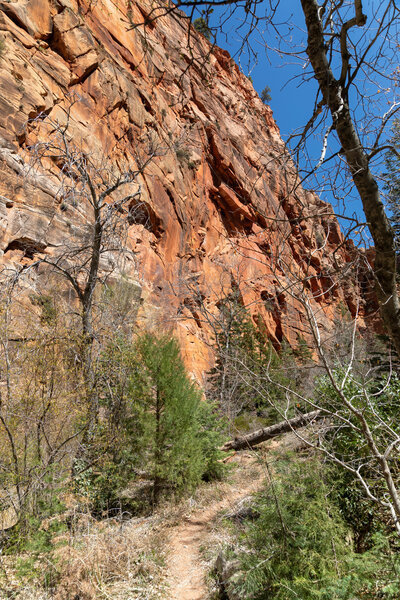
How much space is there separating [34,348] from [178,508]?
3.71m

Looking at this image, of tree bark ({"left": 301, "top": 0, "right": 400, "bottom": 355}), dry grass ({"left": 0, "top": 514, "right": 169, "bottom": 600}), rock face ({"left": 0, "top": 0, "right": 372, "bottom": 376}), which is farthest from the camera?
rock face ({"left": 0, "top": 0, "right": 372, "bottom": 376})

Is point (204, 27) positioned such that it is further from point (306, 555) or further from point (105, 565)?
point (105, 565)

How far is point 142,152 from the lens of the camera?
20.3 meters

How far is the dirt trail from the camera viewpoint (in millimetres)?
3803

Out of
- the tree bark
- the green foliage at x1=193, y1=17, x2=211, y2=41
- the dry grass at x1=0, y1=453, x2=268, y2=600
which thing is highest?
the green foliage at x1=193, y1=17, x2=211, y2=41

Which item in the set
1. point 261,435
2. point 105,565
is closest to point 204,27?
point 105,565

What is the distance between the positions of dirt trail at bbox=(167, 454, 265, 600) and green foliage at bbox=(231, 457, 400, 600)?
37.1 inches

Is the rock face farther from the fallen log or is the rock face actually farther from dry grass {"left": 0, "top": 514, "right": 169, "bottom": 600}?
dry grass {"left": 0, "top": 514, "right": 169, "bottom": 600}

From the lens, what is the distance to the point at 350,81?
2287 mm

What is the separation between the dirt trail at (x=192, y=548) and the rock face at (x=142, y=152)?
3.48m

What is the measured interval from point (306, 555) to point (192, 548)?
2.72m

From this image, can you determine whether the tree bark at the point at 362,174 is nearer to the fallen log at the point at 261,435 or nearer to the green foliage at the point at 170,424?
the green foliage at the point at 170,424

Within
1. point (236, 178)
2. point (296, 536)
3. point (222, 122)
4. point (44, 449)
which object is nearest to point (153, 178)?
point (236, 178)

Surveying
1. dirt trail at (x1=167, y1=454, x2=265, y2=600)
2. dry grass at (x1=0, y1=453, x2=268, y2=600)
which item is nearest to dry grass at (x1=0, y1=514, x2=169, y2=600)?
dry grass at (x1=0, y1=453, x2=268, y2=600)
